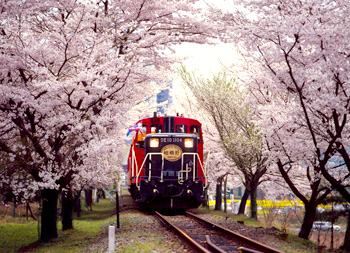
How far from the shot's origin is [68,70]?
47.6ft

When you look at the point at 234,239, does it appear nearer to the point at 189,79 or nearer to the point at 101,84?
the point at 101,84

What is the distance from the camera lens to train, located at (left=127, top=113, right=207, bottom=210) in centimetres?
1380

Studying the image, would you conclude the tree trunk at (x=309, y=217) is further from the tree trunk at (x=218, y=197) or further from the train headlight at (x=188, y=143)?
the tree trunk at (x=218, y=197)

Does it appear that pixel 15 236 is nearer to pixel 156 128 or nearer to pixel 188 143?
pixel 156 128

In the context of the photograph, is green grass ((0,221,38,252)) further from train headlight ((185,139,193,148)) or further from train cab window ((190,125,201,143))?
train cab window ((190,125,201,143))

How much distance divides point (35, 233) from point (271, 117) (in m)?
13.0

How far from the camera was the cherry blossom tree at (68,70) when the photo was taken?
1269cm

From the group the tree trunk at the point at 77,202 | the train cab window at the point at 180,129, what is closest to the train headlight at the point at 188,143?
the train cab window at the point at 180,129

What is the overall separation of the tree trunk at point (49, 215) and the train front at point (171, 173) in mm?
3666

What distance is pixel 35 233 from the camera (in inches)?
768

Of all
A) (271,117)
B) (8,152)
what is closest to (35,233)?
(8,152)

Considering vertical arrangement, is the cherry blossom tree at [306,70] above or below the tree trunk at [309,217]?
above

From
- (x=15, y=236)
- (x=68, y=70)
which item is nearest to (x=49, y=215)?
(x=15, y=236)

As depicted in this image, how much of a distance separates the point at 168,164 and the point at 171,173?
44cm
